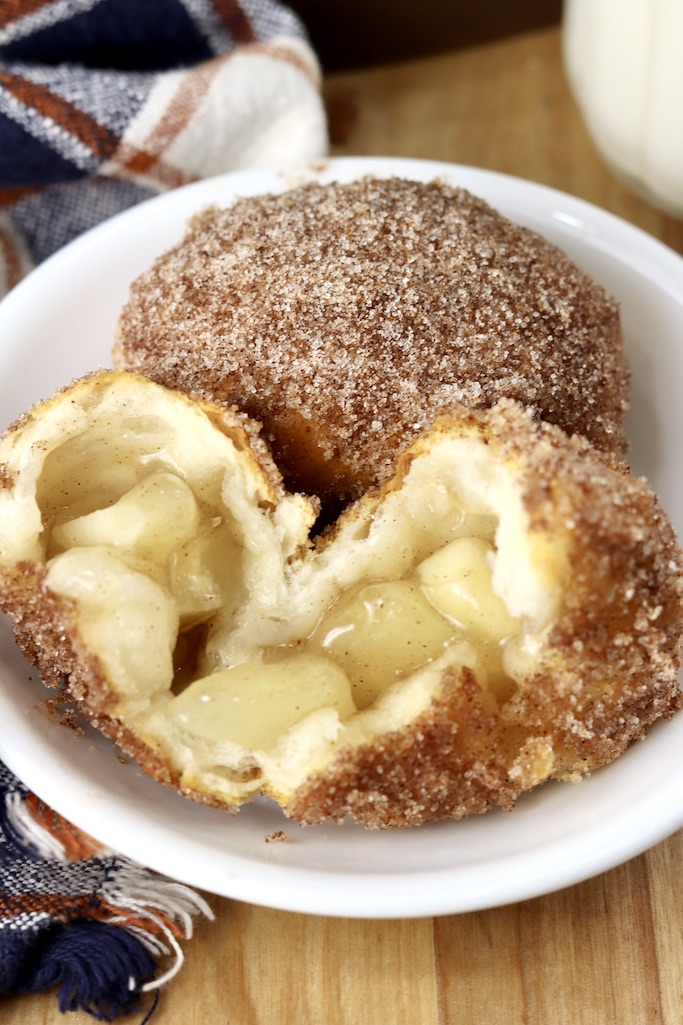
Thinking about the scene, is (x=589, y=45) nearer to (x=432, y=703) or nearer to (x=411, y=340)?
(x=411, y=340)

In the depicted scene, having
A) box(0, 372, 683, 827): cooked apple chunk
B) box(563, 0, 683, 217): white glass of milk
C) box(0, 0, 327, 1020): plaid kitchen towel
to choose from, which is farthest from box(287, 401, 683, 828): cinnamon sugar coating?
box(0, 0, 327, 1020): plaid kitchen towel

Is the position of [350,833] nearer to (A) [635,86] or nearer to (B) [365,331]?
(B) [365,331]

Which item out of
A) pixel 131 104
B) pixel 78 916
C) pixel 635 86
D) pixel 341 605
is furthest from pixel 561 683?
pixel 131 104

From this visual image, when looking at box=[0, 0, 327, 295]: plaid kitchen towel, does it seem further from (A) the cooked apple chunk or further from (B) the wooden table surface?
(B) the wooden table surface

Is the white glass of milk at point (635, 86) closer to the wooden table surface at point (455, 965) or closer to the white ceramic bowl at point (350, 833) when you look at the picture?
the white ceramic bowl at point (350, 833)

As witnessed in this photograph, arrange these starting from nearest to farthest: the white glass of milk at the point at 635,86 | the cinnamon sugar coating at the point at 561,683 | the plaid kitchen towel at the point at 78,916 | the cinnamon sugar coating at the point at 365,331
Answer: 1. the cinnamon sugar coating at the point at 561,683
2. the plaid kitchen towel at the point at 78,916
3. the cinnamon sugar coating at the point at 365,331
4. the white glass of milk at the point at 635,86

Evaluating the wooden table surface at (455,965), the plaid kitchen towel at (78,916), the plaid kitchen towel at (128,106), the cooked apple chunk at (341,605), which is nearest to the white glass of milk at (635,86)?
the plaid kitchen towel at (128,106)

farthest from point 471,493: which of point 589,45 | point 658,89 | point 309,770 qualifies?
point 589,45

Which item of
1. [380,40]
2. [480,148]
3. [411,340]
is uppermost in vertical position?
[411,340]
